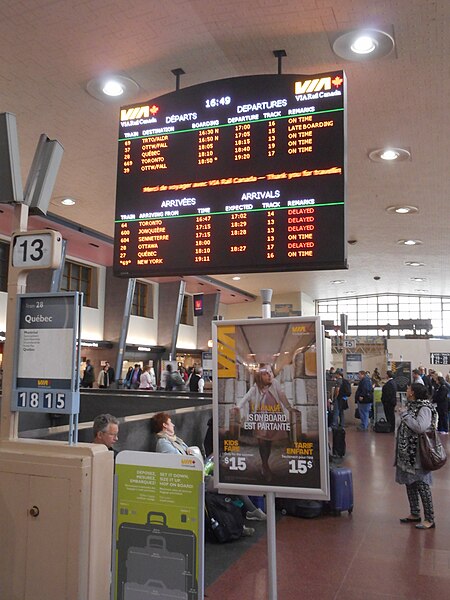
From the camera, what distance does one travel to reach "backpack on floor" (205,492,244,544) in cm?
538

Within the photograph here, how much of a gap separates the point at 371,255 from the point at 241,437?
13.7 meters

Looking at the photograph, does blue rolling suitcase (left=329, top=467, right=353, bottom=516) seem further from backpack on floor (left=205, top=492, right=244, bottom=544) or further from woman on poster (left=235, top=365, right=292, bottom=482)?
woman on poster (left=235, top=365, right=292, bottom=482)

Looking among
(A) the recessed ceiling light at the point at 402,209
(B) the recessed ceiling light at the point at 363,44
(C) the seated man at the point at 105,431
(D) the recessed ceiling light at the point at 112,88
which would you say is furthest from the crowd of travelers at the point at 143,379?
(B) the recessed ceiling light at the point at 363,44

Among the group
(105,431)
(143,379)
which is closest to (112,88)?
(105,431)

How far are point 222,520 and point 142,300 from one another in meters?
19.1

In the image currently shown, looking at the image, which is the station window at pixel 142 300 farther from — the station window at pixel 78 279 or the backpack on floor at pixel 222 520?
the backpack on floor at pixel 222 520

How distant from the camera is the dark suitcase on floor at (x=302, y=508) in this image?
6.41 meters

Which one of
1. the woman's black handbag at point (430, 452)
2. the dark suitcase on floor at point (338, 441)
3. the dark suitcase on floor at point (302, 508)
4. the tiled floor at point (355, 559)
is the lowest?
the tiled floor at point (355, 559)

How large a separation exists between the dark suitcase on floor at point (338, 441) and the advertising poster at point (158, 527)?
25.3 ft

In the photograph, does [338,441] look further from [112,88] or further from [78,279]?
[78,279]

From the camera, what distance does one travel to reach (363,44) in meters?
5.02

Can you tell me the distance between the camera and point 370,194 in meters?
9.96

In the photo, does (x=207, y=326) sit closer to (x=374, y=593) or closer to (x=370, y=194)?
(x=370, y=194)

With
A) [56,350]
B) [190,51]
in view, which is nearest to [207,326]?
[190,51]
